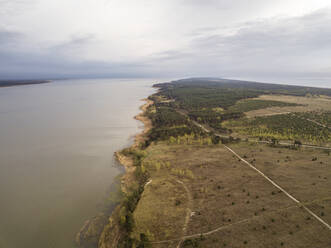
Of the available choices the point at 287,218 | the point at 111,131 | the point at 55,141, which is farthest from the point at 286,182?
the point at 55,141

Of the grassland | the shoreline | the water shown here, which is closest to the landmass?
the grassland

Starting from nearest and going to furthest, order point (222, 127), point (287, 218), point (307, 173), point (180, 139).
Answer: point (287, 218), point (307, 173), point (180, 139), point (222, 127)

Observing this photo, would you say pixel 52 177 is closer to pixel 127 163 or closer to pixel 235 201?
pixel 127 163

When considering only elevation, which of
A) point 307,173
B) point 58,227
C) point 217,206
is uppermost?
point 307,173

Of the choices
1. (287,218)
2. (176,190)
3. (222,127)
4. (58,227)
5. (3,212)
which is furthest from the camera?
(222,127)

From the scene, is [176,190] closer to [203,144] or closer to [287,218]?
[287,218]

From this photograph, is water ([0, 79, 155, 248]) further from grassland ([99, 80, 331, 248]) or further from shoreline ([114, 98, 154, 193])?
grassland ([99, 80, 331, 248])

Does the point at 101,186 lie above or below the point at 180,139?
below

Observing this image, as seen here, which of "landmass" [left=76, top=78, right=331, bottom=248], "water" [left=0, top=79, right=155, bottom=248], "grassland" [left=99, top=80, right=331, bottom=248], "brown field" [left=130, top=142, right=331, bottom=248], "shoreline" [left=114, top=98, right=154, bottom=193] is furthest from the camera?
"shoreline" [left=114, top=98, right=154, bottom=193]

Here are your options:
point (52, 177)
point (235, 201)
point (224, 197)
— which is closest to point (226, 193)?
point (224, 197)
